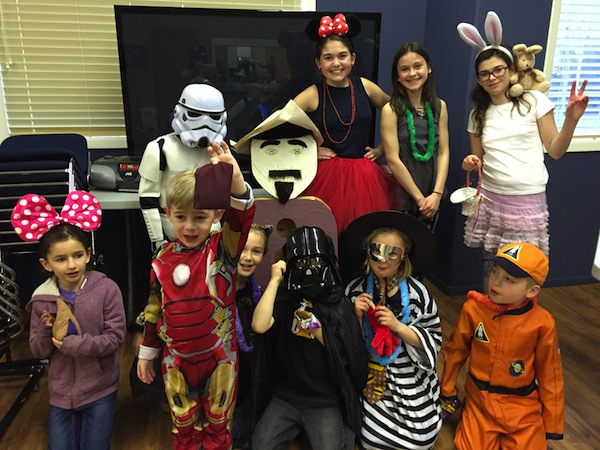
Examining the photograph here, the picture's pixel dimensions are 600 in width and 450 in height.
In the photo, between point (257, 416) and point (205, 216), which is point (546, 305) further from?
point (205, 216)

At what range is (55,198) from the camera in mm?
2084

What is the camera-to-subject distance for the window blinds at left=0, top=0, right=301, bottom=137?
2705 mm

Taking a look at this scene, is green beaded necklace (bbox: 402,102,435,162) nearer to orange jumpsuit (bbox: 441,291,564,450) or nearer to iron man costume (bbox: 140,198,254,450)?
orange jumpsuit (bbox: 441,291,564,450)

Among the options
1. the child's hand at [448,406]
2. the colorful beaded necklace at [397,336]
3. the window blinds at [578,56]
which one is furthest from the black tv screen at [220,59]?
the child's hand at [448,406]

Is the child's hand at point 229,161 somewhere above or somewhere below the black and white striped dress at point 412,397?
above

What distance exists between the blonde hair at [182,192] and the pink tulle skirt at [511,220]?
4.56ft

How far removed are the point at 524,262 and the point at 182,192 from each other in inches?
45.2

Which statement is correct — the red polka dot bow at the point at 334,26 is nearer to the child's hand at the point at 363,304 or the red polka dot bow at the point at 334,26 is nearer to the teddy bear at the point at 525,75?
the teddy bear at the point at 525,75

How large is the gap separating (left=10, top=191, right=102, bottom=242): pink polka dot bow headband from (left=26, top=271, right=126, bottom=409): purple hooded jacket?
181mm

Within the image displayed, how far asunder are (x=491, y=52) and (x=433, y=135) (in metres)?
0.40

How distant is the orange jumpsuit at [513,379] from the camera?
179 centimetres

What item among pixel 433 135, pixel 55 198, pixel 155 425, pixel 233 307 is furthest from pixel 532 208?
pixel 55 198

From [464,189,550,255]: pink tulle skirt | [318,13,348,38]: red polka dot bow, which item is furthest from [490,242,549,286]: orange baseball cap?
[318,13,348,38]: red polka dot bow

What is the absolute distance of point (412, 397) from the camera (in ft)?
6.19
